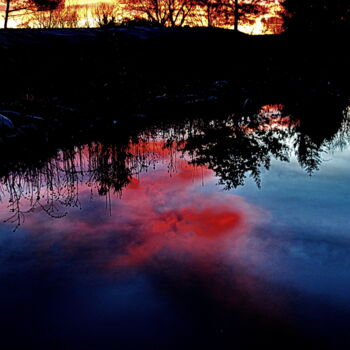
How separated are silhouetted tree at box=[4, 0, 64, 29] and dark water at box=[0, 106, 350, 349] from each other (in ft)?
82.4

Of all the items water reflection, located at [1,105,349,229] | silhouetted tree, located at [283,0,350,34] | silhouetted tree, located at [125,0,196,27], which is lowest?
water reflection, located at [1,105,349,229]

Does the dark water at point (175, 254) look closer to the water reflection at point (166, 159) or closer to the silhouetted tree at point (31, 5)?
the water reflection at point (166, 159)

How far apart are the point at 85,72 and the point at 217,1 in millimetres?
25694

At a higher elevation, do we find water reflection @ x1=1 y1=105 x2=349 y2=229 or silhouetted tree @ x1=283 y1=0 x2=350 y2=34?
silhouetted tree @ x1=283 y1=0 x2=350 y2=34

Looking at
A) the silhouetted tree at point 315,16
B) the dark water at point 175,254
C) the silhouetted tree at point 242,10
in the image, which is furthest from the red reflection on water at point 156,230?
the silhouetted tree at point 242,10

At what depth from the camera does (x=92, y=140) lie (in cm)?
892

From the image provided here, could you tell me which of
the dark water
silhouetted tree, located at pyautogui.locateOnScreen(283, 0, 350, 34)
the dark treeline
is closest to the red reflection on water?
the dark water

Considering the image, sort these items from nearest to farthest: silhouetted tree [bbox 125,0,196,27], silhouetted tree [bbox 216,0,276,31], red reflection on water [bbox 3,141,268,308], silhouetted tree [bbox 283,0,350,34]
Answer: red reflection on water [bbox 3,141,268,308] < silhouetted tree [bbox 283,0,350,34] < silhouetted tree [bbox 216,0,276,31] < silhouetted tree [bbox 125,0,196,27]

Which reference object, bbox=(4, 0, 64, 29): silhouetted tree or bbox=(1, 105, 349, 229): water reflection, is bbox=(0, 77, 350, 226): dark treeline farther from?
bbox=(4, 0, 64, 29): silhouetted tree

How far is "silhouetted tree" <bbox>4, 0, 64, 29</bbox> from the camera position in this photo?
28.2m

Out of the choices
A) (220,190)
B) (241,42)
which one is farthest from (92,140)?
(241,42)

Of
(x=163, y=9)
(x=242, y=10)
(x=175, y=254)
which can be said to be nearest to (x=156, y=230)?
(x=175, y=254)

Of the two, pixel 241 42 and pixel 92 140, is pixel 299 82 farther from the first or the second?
pixel 92 140

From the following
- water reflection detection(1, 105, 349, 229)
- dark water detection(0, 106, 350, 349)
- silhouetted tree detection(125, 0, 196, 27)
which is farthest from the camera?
silhouetted tree detection(125, 0, 196, 27)
